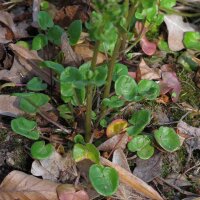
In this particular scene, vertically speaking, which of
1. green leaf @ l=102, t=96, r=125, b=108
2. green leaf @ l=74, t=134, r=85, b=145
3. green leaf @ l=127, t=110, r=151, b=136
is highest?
green leaf @ l=102, t=96, r=125, b=108

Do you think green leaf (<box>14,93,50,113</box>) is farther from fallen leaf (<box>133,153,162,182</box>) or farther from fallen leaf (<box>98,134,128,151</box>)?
fallen leaf (<box>133,153,162,182</box>)

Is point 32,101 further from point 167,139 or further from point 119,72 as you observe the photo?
point 167,139

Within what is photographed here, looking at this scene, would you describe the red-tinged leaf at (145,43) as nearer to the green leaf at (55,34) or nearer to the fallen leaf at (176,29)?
the fallen leaf at (176,29)

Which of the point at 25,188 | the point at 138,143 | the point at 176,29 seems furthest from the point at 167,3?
the point at 25,188

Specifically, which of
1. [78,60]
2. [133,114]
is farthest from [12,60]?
[133,114]

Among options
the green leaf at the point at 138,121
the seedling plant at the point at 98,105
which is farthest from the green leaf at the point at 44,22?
the green leaf at the point at 138,121

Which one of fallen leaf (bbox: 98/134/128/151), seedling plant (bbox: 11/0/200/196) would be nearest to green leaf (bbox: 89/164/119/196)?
seedling plant (bbox: 11/0/200/196)
